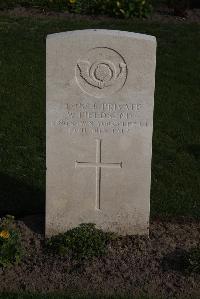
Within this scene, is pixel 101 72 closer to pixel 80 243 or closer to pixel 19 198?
pixel 80 243

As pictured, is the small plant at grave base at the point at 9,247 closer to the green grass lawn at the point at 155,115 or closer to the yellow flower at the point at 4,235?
the yellow flower at the point at 4,235

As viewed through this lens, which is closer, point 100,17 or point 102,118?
point 102,118

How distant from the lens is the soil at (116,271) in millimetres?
5797

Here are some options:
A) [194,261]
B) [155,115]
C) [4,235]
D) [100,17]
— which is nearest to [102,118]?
[4,235]

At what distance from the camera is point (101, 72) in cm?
597

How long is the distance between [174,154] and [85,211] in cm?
241

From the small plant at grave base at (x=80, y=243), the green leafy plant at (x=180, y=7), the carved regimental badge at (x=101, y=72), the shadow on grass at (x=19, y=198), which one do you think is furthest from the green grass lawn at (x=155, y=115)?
the carved regimental badge at (x=101, y=72)

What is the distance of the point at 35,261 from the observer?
6.16m

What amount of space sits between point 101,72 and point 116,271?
1701 mm

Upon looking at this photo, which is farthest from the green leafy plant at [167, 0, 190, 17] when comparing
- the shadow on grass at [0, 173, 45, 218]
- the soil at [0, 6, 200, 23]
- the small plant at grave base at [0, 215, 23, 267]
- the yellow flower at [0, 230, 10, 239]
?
the yellow flower at [0, 230, 10, 239]

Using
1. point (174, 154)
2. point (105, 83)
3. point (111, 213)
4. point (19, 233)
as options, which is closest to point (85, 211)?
point (111, 213)

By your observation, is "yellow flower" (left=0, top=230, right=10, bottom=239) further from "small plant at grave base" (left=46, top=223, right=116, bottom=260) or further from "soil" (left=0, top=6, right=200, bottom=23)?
"soil" (left=0, top=6, right=200, bottom=23)

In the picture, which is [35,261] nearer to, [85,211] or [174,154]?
[85,211]

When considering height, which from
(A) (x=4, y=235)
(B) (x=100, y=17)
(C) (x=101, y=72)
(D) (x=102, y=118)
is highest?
(B) (x=100, y=17)
